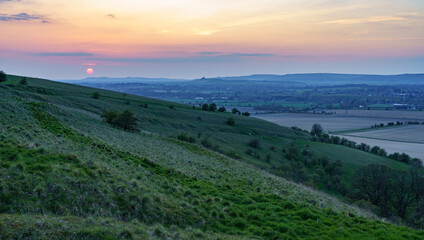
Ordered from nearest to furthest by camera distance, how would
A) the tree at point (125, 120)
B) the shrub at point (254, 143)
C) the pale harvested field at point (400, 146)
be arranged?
the tree at point (125, 120) → the shrub at point (254, 143) → the pale harvested field at point (400, 146)

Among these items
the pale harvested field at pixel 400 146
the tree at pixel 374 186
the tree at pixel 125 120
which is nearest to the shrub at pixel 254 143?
the tree at pixel 374 186

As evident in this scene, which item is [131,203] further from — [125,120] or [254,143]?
[254,143]

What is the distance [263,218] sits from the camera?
1381cm

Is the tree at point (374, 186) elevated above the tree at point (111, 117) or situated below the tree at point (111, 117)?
below

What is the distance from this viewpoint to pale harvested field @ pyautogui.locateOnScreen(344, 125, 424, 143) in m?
99.9

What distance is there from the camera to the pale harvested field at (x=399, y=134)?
99875 mm

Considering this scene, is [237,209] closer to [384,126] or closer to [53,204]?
[53,204]

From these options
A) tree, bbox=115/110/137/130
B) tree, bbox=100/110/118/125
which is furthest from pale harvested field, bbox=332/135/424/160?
tree, bbox=100/110/118/125

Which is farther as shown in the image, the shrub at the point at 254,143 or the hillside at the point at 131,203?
the shrub at the point at 254,143

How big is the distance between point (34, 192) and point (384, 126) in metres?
142

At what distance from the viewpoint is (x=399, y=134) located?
108 m

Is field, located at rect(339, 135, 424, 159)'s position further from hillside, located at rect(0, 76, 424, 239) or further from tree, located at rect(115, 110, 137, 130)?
hillside, located at rect(0, 76, 424, 239)

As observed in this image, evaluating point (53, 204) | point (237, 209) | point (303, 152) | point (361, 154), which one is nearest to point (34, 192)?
point (53, 204)

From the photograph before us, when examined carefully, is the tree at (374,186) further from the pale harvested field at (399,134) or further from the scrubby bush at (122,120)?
the pale harvested field at (399,134)
